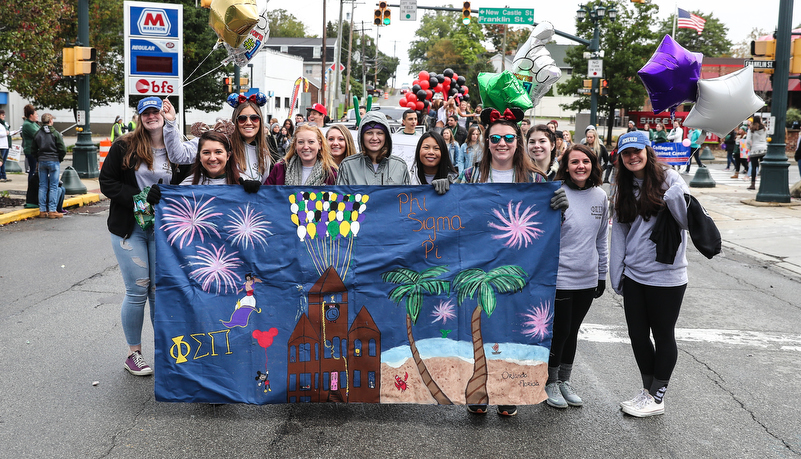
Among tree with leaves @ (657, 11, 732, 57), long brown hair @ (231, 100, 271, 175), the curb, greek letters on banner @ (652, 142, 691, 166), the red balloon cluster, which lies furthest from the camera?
tree with leaves @ (657, 11, 732, 57)

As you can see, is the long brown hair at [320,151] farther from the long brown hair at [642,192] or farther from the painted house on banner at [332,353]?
the long brown hair at [642,192]

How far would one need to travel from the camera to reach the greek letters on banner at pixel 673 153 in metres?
5.52

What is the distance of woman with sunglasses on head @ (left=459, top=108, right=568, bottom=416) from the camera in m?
4.49

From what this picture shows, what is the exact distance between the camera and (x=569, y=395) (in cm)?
459

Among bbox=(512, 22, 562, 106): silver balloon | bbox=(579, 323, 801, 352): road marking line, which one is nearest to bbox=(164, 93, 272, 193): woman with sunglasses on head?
bbox=(579, 323, 801, 352): road marking line

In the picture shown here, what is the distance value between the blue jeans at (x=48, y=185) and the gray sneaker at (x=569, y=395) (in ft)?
35.2

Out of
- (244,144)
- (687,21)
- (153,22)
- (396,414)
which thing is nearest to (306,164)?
(244,144)

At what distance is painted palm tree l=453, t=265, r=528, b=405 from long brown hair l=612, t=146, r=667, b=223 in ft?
2.50

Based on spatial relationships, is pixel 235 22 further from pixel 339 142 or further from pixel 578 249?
pixel 578 249

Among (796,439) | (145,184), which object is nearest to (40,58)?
(145,184)

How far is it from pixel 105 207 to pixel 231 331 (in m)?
11.8

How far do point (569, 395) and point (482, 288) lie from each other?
3.18ft

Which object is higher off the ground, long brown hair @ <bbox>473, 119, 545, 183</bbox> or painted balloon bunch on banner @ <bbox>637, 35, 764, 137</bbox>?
painted balloon bunch on banner @ <bbox>637, 35, 764, 137</bbox>

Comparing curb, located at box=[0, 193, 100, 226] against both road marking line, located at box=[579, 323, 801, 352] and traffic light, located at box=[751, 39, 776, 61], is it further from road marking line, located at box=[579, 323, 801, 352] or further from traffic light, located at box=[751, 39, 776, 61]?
traffic light, located at box=[751, 39, 776, 61]
